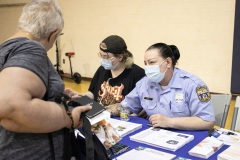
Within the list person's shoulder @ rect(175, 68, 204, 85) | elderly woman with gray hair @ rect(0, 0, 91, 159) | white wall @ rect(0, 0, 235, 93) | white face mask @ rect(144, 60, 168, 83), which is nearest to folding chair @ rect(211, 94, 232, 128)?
person's shoulder @ rect(175, 68, 204, 85)

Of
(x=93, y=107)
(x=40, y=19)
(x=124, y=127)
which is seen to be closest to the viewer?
(x=40, y=19)

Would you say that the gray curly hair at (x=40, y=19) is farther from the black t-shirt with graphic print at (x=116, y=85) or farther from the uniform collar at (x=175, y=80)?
the black t-shirt with graphic print at (x=116, y=85)

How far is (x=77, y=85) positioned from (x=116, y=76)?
375 centimetres

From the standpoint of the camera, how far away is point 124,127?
179 cm

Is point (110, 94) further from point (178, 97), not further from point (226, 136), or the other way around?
point (226, 136)

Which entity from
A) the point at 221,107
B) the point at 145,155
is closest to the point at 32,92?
the point at 145,155

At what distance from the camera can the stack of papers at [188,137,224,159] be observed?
1.36m

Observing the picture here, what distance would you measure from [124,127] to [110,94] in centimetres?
72

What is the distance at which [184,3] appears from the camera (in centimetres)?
466

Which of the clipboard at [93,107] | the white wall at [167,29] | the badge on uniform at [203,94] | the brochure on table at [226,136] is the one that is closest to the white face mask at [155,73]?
the badge on uniform at [203,94]

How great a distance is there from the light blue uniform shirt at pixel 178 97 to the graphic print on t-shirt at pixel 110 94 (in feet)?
0.89

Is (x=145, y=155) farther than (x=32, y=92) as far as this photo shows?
Yes

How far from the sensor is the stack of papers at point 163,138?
147cm

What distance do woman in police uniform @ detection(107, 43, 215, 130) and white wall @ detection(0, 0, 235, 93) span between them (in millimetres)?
2636
